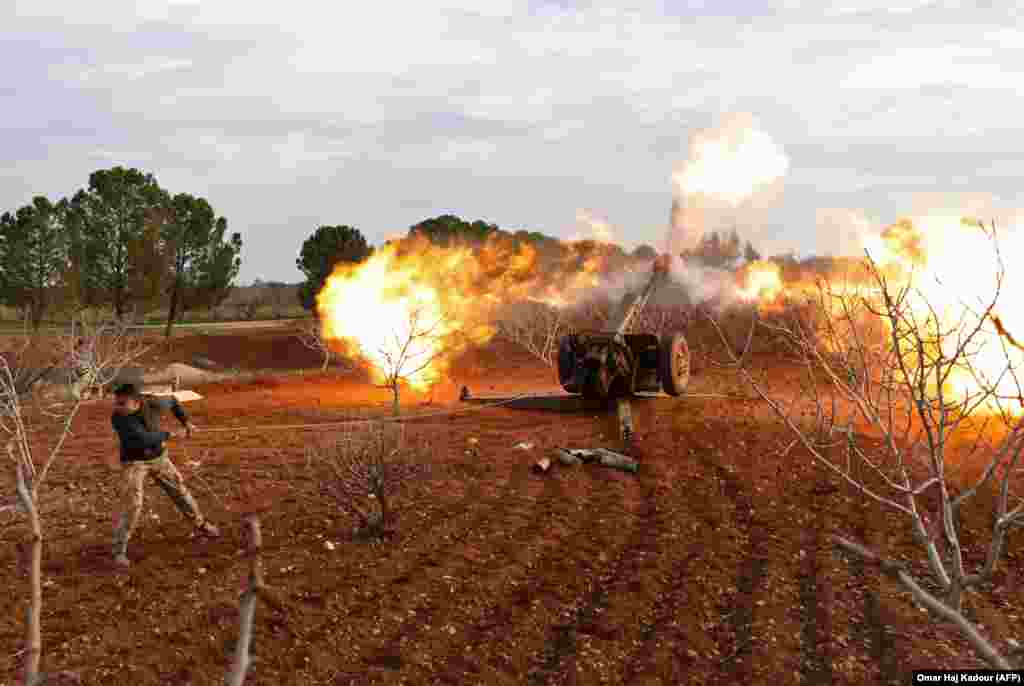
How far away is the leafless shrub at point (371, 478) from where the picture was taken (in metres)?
9.23

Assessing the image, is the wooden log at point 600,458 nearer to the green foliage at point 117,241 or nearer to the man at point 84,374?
the man at point 84,374

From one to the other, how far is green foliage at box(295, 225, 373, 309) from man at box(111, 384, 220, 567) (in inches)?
1432

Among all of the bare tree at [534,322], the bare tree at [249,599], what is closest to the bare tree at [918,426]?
the bare tree at [249,599]

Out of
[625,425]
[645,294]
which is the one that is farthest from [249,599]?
[645,294]

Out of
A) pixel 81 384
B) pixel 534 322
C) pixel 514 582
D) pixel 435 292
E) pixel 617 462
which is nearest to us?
pixel 81 384

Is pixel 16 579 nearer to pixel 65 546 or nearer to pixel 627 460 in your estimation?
pixel 65 546

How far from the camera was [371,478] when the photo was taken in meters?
9.44

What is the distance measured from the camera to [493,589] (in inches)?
304

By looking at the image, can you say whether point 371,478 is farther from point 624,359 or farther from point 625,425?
point 624,359

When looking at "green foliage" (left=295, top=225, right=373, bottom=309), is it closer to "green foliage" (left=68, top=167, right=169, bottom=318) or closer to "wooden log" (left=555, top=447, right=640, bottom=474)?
"green foliage" (left=68, top=167, right=169, bottom=318)

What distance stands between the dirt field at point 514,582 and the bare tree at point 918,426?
0.64 meters

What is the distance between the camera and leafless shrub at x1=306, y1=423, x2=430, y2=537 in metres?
9.23

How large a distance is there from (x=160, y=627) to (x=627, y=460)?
24.2ft

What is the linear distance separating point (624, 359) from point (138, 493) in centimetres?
1071
